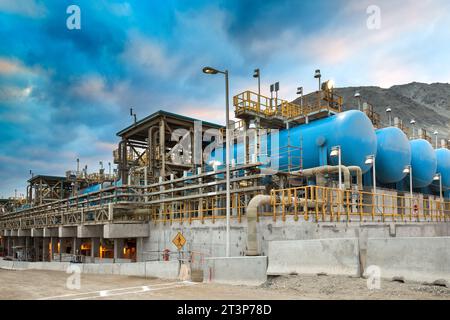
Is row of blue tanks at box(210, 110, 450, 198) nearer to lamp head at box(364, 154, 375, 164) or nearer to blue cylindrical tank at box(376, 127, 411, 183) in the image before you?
blue cylindrical tank at box(376, 127, 411, 183)

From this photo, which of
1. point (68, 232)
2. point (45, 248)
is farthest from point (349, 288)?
point (45, 248)

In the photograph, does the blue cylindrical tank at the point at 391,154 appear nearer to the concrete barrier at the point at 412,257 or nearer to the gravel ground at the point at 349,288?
the concrete barrier at the point at 412,257

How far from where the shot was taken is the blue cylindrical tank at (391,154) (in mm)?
29578

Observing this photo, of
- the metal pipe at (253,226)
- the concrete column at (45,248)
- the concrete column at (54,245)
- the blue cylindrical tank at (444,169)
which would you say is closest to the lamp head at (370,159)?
the metal pipe at (253,226)

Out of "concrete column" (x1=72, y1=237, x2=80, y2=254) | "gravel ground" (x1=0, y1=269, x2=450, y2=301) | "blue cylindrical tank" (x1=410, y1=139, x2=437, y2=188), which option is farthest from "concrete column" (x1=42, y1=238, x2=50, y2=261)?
"blue cylindrical tank" (x1=410, y1=139, x2=437, y2=188)

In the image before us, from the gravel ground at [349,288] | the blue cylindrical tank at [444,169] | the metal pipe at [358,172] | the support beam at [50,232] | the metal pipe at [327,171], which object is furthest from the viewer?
the blue cylindrical tank at [444,169]

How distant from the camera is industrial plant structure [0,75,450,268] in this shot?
18.1 m

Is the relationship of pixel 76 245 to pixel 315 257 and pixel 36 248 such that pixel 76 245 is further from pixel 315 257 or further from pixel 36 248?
pixel 315 257

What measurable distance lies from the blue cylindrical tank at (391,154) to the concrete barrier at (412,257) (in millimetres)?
19623

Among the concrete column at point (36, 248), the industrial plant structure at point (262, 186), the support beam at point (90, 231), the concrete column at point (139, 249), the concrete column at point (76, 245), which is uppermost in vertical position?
the industrial plant structure at point (262, 186)
